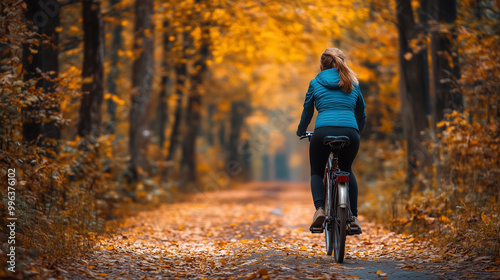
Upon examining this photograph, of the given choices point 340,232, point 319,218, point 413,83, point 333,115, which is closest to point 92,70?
point 333,115

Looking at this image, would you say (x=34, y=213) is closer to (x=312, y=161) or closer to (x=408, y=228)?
(x=312, y=161)

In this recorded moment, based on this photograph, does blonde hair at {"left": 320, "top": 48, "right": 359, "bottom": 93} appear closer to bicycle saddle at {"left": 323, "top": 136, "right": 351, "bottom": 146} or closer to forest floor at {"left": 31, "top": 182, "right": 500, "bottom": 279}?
bicycle saddle at {"left": 323, "top": 136, "right": 351, "bottom": 146}

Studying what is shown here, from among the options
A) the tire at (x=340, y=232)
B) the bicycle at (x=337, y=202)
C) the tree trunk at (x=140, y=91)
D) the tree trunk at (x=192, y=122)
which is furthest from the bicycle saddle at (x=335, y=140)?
the tree trunk at (x=192, y=122)

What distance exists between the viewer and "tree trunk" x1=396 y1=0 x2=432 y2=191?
9.53 meters

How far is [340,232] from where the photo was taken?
516 cm

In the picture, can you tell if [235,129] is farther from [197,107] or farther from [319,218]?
[319,218]

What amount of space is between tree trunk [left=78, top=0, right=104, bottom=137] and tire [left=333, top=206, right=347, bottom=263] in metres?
5.72

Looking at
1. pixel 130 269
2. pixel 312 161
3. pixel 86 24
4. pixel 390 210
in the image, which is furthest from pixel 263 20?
pixel 130 269

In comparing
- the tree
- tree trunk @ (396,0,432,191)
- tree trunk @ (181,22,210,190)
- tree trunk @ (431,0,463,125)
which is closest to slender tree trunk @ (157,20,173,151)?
the tree

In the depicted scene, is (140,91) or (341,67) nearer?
(341,67)

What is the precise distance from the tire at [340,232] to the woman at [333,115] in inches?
5.5

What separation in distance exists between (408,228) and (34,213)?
211 inches

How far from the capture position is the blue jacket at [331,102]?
527 centimetres

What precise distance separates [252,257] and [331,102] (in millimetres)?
2038
